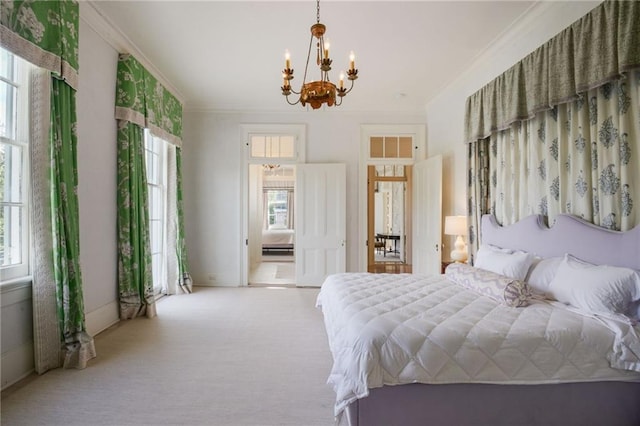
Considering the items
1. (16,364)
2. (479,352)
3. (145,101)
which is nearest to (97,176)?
(145,101)

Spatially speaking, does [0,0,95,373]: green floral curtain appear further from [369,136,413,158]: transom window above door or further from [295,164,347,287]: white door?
[369,136,413,158]: transom window above door

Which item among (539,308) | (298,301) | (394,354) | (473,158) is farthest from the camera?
(298,301)

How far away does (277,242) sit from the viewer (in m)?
8.63

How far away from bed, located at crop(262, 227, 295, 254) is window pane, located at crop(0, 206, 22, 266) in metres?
6.43

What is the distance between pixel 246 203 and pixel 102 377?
10.4 feet

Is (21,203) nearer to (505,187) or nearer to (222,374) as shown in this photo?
(222,374)

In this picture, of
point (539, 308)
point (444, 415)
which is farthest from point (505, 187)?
point (444, 415)

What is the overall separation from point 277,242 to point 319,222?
400 centimetres

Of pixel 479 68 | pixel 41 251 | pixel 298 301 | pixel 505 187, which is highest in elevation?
pixel 479 68

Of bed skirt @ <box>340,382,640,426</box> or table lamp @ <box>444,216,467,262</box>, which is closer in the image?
bed skirt @ <box>340,382,640,426</box>

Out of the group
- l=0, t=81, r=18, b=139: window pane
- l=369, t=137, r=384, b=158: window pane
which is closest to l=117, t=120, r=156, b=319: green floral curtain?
l=0, t=81, r=18, b=139: window pane

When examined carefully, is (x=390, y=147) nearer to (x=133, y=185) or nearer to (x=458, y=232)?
(x=458, y=232)

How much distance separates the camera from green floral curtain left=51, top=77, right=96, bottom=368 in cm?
221

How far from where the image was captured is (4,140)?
2.07 m
